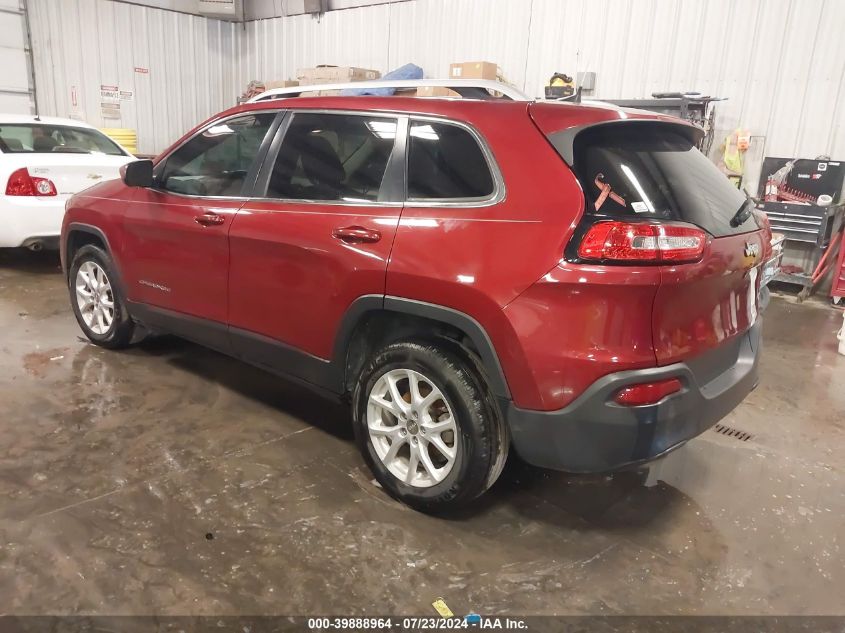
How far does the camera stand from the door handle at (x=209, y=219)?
10.2 feet

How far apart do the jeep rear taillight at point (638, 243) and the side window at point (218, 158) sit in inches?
70.3

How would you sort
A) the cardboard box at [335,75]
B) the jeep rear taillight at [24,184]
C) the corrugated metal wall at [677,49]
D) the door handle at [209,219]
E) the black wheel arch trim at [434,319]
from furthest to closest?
1. the cardboard box at [335,75]
2. the corrugated metal wall at [677,49]
3. the jeep rear taillight at [24,184]
4. the door handle at [209,219]
5. the black wheel arch trim at [434,319]

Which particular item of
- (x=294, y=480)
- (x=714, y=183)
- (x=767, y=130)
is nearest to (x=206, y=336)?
(x=294, y=480)

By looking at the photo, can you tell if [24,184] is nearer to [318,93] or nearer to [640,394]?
[318,93]

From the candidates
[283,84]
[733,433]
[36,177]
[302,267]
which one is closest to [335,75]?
[283,84]

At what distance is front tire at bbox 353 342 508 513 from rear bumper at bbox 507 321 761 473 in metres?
0.14

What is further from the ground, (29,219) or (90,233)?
(90,233)

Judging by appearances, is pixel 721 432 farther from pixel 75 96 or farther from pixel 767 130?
pixel 75 96

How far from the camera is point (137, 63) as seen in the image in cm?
1061

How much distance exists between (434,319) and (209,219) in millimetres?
1426

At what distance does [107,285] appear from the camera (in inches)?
159

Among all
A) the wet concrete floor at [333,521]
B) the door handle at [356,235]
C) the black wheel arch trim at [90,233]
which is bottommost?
the wet concrete floor at [333,521]

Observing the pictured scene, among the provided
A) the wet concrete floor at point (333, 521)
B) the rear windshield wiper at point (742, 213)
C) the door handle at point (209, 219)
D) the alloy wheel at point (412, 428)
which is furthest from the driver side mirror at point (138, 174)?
the rear windshield wiper at point (742, 213)

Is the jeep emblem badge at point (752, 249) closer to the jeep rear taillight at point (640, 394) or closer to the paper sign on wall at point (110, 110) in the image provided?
the jeep rear taillight at point (640, 394)
